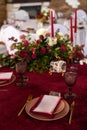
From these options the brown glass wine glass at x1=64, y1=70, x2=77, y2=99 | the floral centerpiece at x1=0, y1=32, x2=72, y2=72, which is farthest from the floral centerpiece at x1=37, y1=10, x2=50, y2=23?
the brown glass wine glass at x1=64, y1=70, x2=77, y2=99

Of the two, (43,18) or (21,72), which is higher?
(43,18)

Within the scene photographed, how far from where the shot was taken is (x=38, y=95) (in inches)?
60.6

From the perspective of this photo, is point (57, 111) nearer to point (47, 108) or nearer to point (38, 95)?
point (47, 108)

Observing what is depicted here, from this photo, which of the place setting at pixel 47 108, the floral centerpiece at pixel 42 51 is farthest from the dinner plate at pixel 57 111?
the floral centerpiece at pixel 42 51

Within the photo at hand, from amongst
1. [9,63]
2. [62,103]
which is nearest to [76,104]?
[62,103]

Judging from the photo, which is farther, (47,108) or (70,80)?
(70,80)

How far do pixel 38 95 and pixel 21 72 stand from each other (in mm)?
220

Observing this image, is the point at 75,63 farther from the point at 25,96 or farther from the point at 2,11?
the point at 2,11

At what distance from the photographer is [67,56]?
81.9 inches

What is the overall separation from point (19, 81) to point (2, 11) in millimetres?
4741

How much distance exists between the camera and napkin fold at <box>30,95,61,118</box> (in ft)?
4.14

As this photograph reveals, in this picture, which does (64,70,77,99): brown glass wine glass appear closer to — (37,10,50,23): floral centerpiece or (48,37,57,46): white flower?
(48,37,57,46): white flower

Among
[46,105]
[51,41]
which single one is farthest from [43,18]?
[46,105]

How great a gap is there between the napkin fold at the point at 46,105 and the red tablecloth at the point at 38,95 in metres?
0.04
